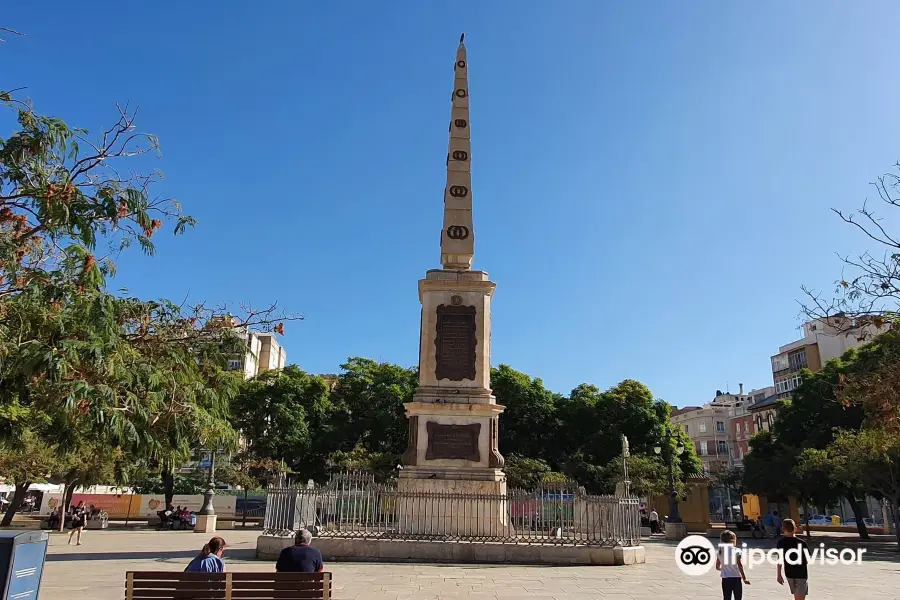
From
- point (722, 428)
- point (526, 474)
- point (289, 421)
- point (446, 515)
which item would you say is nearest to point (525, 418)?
point (526, 474)

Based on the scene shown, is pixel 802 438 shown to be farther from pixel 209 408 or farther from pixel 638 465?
pixel 209 408

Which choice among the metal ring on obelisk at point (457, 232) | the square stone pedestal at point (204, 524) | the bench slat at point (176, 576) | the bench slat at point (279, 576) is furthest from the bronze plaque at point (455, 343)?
the square stone pedestal at point (204, 524)

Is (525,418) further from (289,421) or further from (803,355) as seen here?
(803,355)

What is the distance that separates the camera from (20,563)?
19.8 ft

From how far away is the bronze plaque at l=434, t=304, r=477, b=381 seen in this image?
1567 cm

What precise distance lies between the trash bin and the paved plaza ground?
3.44m

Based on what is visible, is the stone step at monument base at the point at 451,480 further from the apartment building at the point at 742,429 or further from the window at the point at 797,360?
the apartment building at the point at 742,429

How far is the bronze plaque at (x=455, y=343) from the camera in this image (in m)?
15.7

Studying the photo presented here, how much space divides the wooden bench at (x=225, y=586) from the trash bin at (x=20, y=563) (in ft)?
2.88

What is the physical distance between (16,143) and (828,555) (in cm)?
2237

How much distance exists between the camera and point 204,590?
6.13m

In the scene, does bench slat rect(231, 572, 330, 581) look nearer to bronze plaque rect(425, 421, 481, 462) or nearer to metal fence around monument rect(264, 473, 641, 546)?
metal fence around monument rect(264, 473, 641, 546)

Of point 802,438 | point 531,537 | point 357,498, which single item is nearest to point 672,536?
point 802,438

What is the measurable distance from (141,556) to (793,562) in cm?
1381
